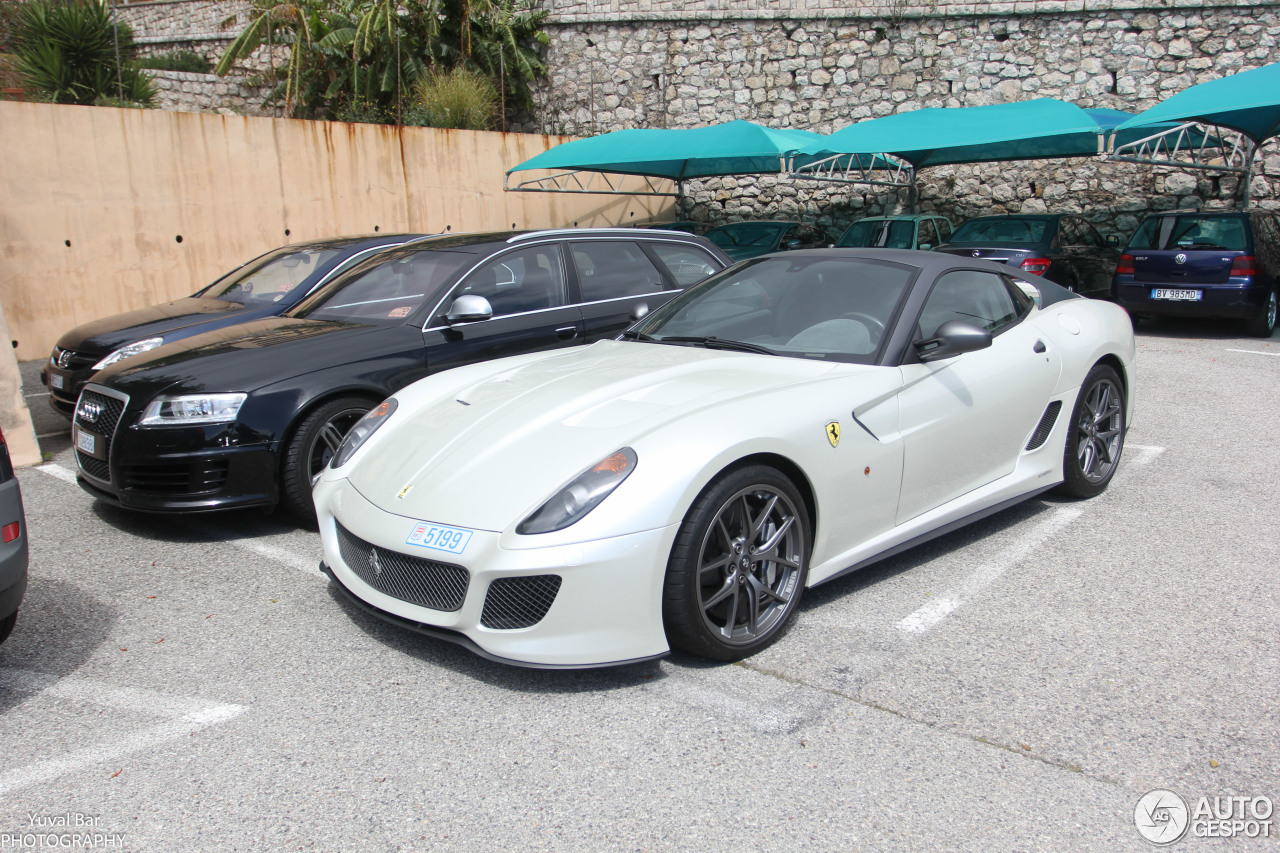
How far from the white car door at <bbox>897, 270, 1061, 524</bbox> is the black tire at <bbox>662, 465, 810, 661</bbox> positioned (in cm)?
65

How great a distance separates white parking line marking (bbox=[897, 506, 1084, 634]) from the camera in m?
3.63

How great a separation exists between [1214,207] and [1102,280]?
13.0ft

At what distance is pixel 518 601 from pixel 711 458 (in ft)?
2.53

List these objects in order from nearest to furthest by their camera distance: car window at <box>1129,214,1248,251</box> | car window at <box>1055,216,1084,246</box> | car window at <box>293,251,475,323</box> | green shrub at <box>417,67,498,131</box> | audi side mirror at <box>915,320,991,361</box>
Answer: audi side mirror at <box>915,320,991,361</box>
car window at <box>293,251,475,323</box>
car window at <box>1129,214,1248,251</box>
car window at <box>1055,216,1084,246</box>
green shrub at <box>417,67,498,131</box>

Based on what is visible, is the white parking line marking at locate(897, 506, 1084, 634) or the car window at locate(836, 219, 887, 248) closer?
the white parking line marking at locate(897, 506, 1084, 634)

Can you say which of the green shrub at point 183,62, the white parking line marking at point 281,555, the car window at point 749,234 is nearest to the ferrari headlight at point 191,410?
the white parking line marking at point 281,555

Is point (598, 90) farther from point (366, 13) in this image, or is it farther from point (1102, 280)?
point (1102, 280)

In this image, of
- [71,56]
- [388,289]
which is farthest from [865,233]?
[71,56]

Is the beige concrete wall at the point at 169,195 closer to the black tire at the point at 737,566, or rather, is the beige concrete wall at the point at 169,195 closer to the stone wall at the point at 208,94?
the stone wall at the point at 208,94

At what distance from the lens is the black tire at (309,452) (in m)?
4.70

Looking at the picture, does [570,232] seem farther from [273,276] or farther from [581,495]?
[581,495]

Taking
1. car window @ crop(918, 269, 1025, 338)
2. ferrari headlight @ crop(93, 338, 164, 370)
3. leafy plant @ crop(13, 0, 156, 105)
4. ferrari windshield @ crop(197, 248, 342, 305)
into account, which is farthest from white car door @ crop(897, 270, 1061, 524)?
leafy plant @ crop(13, 0, 156, 105)

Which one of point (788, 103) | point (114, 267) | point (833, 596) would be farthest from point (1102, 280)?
point (114, 267)

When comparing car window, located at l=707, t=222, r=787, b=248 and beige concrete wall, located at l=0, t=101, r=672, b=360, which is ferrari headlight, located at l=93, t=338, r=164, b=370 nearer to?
beige concrete wall, located at l=0, t=101, r=672, b=360
